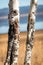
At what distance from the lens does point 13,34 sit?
1.54 metres

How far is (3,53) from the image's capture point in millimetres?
1685

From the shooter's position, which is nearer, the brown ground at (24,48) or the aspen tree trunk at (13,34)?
the aspen tree trunk at (13,34)

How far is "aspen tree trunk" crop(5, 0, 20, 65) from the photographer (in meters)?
1.51

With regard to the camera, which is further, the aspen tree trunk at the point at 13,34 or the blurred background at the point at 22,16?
the blurred background at the point at 22,16

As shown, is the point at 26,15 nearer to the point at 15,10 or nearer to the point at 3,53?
the point at 15,10

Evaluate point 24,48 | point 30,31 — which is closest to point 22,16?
point 30,31

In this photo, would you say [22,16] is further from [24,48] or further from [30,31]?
[24,48]

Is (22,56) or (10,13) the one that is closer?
(10,13)

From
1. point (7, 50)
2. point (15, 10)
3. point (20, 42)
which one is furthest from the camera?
point (20, 42)

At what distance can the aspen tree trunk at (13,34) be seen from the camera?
Answer: 1.51m

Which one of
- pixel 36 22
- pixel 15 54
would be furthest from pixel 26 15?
pixel 15 54

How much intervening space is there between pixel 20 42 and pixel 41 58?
0.25 meters

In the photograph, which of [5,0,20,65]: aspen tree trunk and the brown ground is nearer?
[5,0,20,65]: aspen tree trunk

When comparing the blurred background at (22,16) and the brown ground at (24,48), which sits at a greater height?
the blurred background at (22,16)
